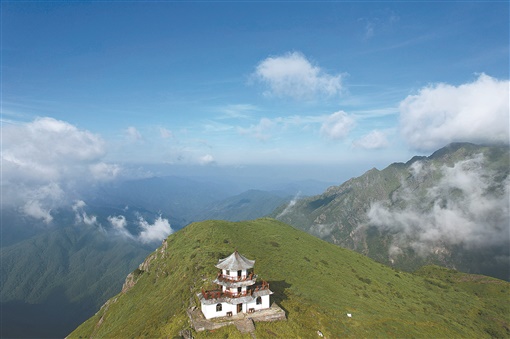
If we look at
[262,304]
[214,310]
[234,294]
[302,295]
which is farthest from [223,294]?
[302,295]

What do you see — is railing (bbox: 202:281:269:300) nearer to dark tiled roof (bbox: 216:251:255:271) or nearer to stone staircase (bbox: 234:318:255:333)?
stone staircase (bbox: 234:318:255:333)

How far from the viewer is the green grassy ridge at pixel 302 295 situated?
66.2m

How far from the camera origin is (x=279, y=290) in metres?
76.2

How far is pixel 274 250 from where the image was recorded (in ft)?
367

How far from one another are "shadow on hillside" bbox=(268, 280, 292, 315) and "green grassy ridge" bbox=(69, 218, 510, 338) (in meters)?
0.32

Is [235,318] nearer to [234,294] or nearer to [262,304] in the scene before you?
[234,294]

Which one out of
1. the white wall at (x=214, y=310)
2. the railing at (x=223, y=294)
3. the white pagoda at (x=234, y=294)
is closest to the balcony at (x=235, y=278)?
the white pagoda at (x=234, y=294)

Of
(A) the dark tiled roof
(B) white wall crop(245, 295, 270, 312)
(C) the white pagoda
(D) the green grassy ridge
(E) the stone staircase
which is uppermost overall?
(A) the dark tiled roof

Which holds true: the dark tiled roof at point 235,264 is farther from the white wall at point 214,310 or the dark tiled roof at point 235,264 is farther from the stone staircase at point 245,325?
the stone staircase at point 245,325

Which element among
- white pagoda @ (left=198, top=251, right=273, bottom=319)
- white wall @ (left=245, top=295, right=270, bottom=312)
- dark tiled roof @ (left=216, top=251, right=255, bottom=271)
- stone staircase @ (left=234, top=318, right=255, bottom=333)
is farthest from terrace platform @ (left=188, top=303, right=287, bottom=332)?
dark tiled roof @ (left=216, top=251, right=255, bottom=271)

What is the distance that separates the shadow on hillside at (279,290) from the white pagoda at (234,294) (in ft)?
26.0

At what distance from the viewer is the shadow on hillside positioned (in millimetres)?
67300

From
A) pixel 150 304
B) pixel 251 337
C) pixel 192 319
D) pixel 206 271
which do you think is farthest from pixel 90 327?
pixel 251 337

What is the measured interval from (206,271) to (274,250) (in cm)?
3385
